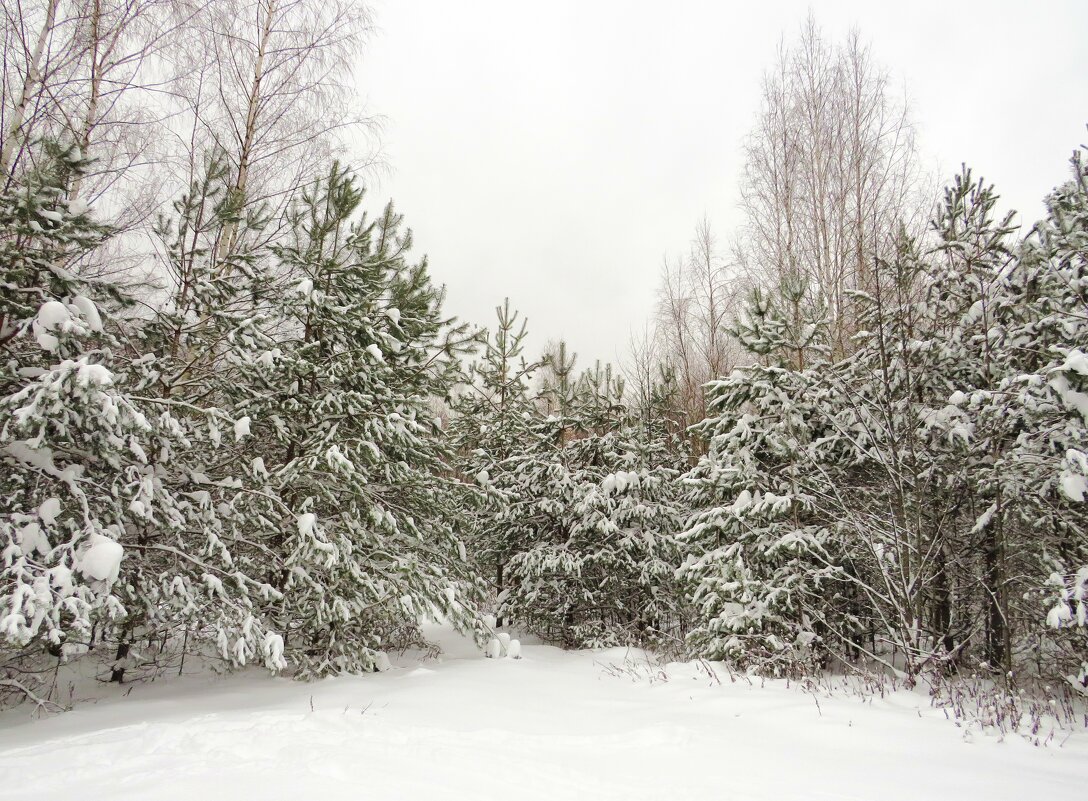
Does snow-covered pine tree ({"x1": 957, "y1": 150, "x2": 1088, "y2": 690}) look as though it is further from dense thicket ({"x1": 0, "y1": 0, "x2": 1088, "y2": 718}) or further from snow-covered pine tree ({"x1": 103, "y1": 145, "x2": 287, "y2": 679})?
snow-covered pine tree ({"x1": 103, "y1": 145, "x2": 287, "y2": 679})

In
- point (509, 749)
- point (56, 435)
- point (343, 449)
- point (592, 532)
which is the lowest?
point (509, 749)

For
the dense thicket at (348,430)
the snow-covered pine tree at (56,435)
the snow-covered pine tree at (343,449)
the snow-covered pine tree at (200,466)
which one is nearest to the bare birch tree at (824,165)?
the dense thicket at (348,430)

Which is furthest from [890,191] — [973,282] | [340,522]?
[340,522]

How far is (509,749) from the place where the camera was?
4074 millimetres

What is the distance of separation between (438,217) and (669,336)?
9.68 metres

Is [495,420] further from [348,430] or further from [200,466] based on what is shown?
[200,466]

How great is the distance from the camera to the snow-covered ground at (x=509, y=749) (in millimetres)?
3199

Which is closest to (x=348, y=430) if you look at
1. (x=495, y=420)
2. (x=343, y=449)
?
(x=343, y=449)

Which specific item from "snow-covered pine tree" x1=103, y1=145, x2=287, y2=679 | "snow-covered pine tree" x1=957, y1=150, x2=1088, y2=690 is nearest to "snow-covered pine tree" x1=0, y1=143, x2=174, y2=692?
"snow-covered pine tree" x1=103, y1=145, x2=287, y2=679

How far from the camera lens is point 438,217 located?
51.0ft

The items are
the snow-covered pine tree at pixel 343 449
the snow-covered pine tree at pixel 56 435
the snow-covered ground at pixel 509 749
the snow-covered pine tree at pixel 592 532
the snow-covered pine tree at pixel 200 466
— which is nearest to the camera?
the snow-covered ground at pixel 509 749

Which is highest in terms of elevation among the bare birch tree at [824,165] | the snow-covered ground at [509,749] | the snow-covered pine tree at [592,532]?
the bare birch tree at [824,165]

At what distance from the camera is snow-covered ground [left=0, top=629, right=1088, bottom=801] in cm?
320

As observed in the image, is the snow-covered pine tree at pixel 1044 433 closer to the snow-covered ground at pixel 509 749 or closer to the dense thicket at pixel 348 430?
the dense thicket at pixel 348 430
